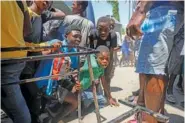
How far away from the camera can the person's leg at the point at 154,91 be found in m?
2.33

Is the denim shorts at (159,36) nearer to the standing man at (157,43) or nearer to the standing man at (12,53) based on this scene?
the standing man at (157,43)

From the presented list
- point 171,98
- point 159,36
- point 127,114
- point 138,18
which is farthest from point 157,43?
point 171,98

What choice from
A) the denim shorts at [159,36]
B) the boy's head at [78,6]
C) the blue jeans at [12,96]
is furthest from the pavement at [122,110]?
A: the boy's head at [78,6]

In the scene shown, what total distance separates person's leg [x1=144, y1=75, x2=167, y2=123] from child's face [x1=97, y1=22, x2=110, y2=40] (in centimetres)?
171

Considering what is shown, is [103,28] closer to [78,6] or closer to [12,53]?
[78,6]

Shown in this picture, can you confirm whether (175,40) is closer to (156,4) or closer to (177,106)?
(156,4)

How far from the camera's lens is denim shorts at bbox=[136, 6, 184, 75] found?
2.24m

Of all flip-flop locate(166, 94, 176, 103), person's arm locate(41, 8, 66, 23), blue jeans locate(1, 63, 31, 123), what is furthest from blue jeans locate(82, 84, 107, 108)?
blue jeans locate(1, 63, 31, 123)

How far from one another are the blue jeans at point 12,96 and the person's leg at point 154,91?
1.06 meters

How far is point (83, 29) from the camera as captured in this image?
4016 millimetres

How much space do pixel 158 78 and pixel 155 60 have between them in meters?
0.16

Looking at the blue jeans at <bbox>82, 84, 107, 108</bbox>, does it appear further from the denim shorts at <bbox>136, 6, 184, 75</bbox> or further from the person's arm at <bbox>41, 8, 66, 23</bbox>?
the denim shorts at <bbox>136, 6, 184, 75</bbox>

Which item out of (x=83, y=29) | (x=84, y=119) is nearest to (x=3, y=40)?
(x=84, y=119)

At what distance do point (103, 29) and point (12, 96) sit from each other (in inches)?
85.9
